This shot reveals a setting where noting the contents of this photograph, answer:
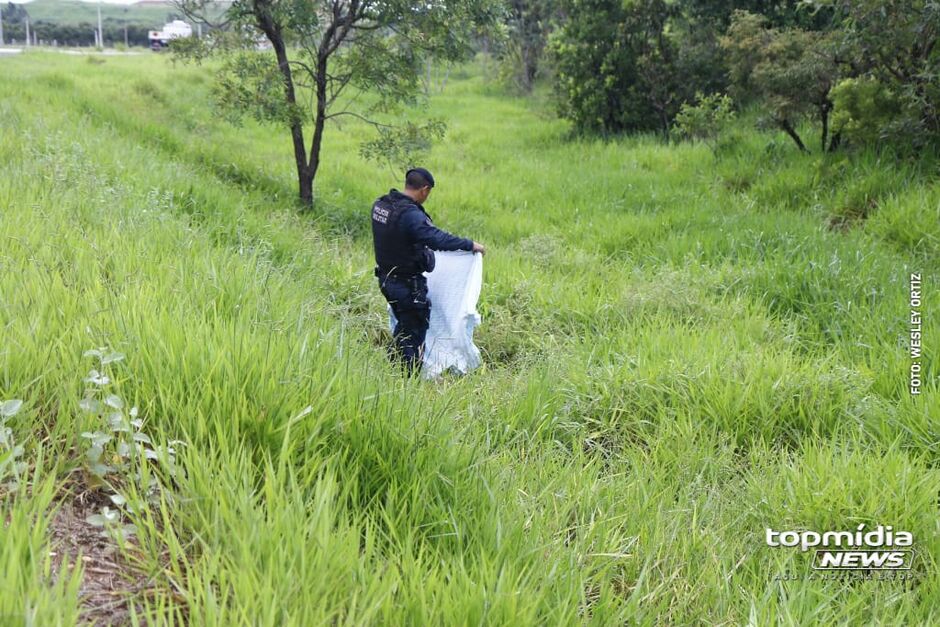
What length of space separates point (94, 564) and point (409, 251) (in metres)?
3.68

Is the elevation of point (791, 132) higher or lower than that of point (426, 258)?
higher

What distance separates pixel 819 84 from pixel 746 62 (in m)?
1.25

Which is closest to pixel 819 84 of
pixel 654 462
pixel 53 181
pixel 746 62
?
pixel 746 62

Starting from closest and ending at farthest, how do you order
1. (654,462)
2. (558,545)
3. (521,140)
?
1. (558,545)
2. (654,462)
3. (521,140)

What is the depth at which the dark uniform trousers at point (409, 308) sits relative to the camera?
5371 mm

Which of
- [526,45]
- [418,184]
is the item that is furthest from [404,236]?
[526,45]

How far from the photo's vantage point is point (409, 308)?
541 cm

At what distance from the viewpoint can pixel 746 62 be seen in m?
9.94

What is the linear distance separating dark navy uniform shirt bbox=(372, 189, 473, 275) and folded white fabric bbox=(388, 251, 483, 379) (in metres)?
0.29

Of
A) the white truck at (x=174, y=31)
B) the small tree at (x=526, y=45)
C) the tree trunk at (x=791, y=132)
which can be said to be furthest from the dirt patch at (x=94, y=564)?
the small tree at (x=526, y=45)

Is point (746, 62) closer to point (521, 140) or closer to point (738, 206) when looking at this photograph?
point (738, 206)

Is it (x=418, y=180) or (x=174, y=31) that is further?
(x=174, y=31)

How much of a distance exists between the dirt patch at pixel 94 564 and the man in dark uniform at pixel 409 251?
3.27 metres

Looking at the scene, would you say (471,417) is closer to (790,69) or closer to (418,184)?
(418,184)
